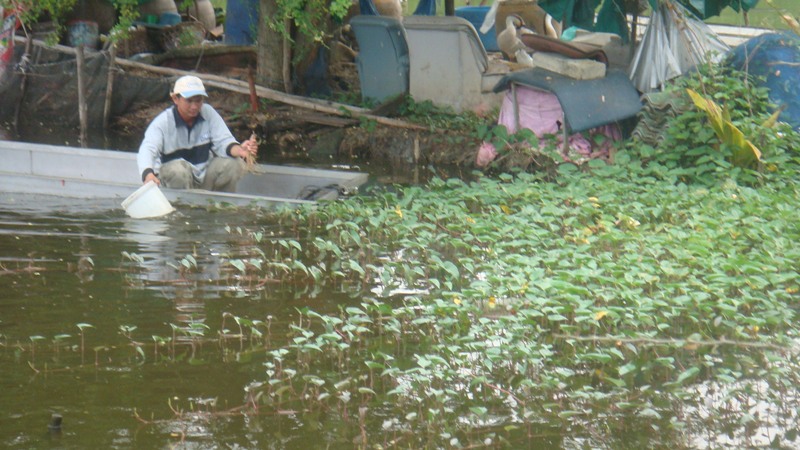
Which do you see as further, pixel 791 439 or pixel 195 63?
pixel 195 63

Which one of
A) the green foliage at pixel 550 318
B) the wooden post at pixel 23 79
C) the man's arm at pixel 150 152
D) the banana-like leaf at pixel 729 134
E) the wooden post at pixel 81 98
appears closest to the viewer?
the green foliage at pixel 550 318

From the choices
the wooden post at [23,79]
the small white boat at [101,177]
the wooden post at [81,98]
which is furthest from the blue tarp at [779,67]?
the wooden post at [23,79]

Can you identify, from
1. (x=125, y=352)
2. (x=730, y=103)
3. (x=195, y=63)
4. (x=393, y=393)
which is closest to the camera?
(x=393, y=393)

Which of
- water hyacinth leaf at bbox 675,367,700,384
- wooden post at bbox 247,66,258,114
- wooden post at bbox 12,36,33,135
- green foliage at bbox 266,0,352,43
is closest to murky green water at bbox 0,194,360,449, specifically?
water hyacinth leaf at bbox 675,367,700,384

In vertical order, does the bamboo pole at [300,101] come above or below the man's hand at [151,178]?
above

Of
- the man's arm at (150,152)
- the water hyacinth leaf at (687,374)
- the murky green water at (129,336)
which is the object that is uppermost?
the man's arm at (150,152)

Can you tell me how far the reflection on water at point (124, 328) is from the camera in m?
5.36

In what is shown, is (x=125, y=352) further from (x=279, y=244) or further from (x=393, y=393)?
(x=279, y=244)

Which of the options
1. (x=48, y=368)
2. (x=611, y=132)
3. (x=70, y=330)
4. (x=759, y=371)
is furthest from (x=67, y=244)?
(x=611, y=132)

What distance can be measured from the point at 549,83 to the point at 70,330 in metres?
7.09

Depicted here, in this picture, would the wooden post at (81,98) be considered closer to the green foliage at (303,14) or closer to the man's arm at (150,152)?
A: the green foliage at (303,14)

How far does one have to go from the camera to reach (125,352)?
6.38 metres

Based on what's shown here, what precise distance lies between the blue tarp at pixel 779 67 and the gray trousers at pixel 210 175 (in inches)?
212

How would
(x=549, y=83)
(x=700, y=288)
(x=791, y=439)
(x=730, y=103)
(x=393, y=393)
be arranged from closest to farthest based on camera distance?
1. (x=791, y=439)
2. (x=393, y=393)
3. (x=700, y=288)
4. (x=730, y=103)
5. (x=549, y=83)
